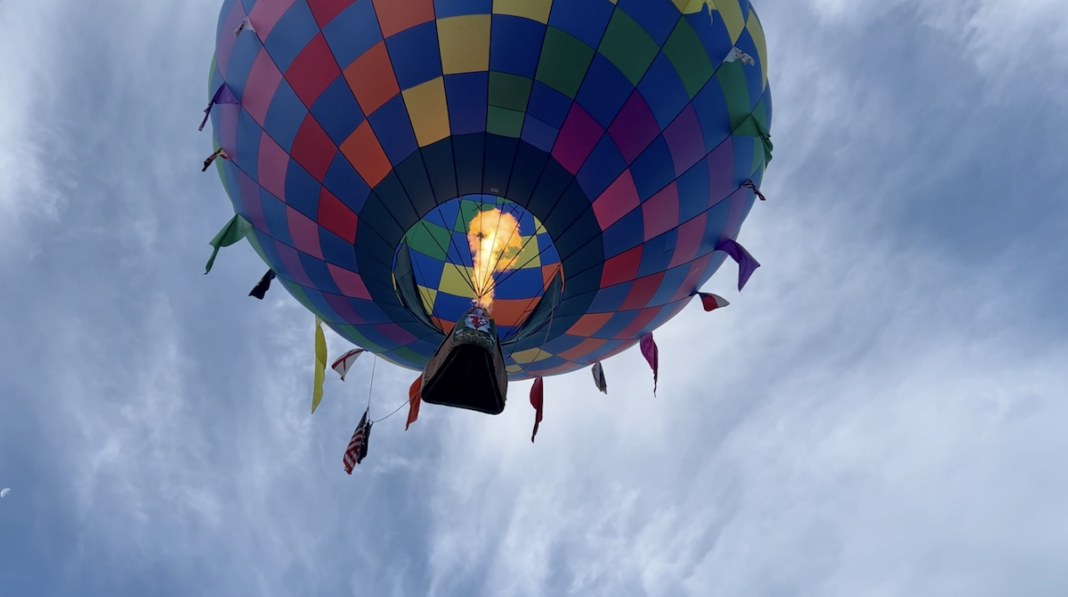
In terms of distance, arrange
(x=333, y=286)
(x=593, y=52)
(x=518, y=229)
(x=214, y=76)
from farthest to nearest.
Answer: (x=518, y=229) → (x=333, y=286) → (x=214, y=76) → (x=593, y=52)

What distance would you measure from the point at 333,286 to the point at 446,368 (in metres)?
2.33

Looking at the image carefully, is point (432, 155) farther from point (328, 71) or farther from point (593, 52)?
point (593, 52)

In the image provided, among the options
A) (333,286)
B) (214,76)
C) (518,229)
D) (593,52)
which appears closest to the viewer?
(593,52)

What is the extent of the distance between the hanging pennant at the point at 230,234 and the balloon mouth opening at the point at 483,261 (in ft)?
6.44

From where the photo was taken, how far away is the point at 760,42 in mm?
7266

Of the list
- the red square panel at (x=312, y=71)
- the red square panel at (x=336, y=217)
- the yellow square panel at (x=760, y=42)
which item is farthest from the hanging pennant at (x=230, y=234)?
the yellow square panel at (x=760, y=42)

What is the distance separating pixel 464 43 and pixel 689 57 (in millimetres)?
2309

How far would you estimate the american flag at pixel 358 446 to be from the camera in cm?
809

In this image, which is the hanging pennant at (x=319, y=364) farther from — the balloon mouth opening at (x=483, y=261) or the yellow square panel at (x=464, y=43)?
the yellow square panel at (x=464, y=43)

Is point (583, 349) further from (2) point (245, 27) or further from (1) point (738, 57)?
(2) point (245, 27)

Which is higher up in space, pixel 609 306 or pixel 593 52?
pixel 593 52

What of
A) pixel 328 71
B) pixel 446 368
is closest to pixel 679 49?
pixel 328 71

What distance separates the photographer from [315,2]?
5996 millimetres

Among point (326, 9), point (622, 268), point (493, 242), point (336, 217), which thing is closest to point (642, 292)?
point (622, 268)
